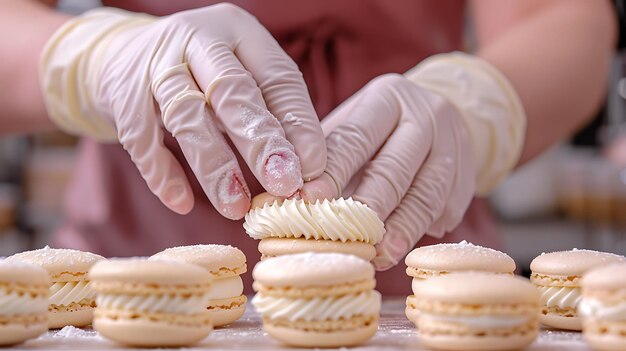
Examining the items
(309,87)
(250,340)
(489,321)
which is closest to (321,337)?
(250,340)

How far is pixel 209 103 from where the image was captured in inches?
75.4

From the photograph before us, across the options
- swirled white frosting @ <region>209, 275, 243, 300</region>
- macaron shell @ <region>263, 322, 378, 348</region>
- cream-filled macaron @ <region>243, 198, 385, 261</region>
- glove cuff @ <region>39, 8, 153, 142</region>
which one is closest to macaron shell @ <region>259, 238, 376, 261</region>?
cream-filled macaron @ <region>243, 198, 385, 261</region>

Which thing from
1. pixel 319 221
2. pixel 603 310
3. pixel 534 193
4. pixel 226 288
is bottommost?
pixel 534 193

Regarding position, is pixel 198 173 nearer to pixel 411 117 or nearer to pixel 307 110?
pixel 307 110

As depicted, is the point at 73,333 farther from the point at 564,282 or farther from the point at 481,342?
the point at 564,282

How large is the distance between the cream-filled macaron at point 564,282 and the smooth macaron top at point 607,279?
0.88 feet

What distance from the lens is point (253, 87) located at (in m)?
1.90

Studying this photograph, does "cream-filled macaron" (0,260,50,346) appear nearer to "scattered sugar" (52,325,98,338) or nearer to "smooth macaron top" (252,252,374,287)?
"scattered sugar" (52,325,98,338)

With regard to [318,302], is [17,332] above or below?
below

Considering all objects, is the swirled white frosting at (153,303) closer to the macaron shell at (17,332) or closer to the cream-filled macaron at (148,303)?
the cream-filled macaron at (148,303)

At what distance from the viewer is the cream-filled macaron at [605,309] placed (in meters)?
1.41

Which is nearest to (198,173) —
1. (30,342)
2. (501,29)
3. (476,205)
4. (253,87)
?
(253,87)

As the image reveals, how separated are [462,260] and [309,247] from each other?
0.32 m

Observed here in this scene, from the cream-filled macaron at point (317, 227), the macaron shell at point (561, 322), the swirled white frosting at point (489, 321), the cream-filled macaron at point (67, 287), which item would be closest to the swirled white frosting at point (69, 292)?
the cream-filled macaron at point (67, 287)
